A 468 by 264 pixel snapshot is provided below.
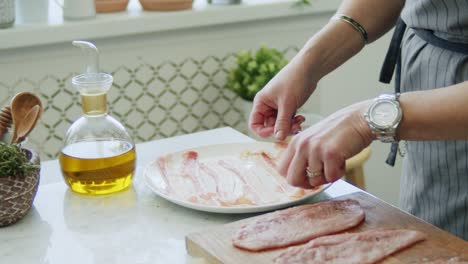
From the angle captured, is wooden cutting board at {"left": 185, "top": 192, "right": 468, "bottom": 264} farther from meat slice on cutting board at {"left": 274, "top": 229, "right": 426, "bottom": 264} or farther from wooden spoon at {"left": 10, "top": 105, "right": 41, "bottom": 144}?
wooden spoon at {"left": 10, "top": 105, "right": 41, "bottom": 144}

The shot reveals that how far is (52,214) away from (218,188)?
277 millimetres

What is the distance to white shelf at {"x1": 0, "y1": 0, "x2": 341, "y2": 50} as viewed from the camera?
223 cm

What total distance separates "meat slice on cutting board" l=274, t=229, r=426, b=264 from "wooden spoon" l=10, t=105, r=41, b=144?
0.51 meters

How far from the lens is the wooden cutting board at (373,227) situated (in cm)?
103

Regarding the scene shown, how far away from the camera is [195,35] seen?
98.7 inches

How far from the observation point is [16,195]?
119 cm

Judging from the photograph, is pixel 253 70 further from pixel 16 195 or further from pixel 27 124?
pixel 16 195

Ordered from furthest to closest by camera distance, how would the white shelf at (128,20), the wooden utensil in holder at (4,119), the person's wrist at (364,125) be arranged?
the white shelf at (128,20)
the wooden utensil in holder at (4,119)
the person's wrist at (364,125)

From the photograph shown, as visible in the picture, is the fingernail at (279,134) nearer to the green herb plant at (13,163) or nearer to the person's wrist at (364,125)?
the person's wrist at (364,125)

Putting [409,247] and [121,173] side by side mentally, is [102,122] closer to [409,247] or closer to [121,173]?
[121,173]

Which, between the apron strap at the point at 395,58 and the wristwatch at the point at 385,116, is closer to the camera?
the wristwatch at the point at 385,116

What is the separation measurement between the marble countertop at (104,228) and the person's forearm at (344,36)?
0.75 feet

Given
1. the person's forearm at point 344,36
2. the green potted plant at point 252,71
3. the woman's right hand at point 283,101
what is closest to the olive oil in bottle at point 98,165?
the woman's right hand at point 283,101

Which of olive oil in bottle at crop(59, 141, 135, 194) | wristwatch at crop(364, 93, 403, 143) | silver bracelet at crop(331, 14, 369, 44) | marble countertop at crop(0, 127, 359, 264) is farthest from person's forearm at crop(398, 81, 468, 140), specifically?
olive oil in bottle at crop(59, 141, 135, 194)
